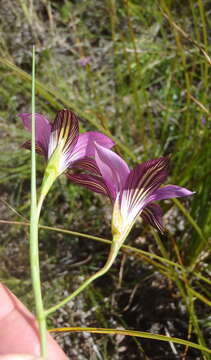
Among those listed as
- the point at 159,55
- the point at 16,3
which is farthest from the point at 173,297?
the point at 16,3

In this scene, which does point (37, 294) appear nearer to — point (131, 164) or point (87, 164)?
point (87, 164)

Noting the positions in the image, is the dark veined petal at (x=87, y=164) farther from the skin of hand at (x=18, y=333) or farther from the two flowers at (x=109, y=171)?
the skin of hand at (x=18, y=333)

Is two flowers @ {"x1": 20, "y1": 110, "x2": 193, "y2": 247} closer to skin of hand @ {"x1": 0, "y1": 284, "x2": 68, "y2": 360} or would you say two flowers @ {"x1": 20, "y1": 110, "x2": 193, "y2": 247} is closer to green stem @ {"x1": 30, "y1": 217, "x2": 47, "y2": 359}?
green stem @ {"x1": 30, "y1": 217, "x2": 47, "y2": 359}

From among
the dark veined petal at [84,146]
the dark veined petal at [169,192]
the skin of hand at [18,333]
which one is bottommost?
the skin of hand at [18,333]

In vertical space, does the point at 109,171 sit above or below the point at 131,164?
above

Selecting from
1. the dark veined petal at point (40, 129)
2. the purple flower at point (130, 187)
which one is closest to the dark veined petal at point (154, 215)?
the purple flower at point (130, 187)

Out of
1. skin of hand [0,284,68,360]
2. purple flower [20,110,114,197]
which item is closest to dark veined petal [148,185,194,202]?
purple flower [20,110,114,197]

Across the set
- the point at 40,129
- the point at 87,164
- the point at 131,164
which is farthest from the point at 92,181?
the point at 131,164
